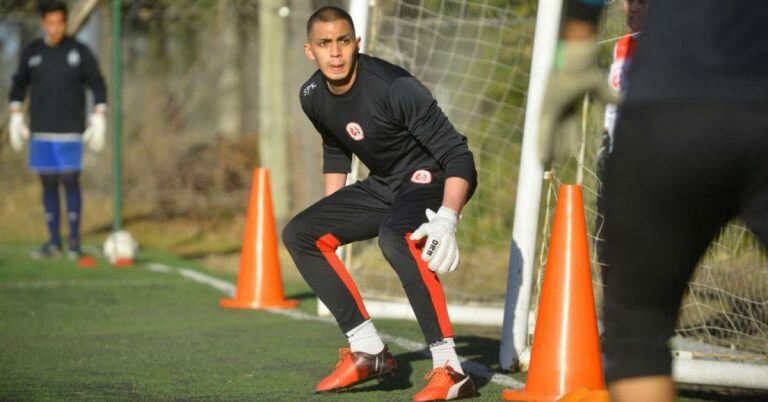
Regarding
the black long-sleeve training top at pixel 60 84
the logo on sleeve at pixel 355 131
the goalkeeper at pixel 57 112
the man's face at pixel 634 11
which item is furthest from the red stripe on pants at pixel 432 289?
the black long-sleeve training top at pixel 60 84

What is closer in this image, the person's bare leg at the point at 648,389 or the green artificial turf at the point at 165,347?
the person's bare leg at the point at 648,389

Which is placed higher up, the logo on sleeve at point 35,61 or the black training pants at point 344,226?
the logo on sleeve at point 35,61

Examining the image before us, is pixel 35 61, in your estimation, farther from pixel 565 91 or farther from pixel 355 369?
pixel 565 91

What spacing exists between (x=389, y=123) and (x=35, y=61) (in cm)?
741

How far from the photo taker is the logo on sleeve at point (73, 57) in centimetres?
1141

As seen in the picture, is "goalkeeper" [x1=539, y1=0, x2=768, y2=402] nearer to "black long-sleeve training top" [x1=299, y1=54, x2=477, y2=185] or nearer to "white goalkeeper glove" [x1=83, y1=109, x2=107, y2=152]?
"black long-sleeve training top" [x1=299, y1=54, x2=477, y2=185]

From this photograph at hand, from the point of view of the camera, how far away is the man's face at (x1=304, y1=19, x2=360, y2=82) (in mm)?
4996

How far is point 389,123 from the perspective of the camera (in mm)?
5000

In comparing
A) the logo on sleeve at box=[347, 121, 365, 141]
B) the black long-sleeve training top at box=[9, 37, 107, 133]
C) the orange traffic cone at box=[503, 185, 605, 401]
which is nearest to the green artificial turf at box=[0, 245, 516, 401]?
the orange traffic cone at box=[503, 185, 605, 401]

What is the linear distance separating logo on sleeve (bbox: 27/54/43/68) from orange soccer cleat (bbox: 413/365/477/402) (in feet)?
25.8

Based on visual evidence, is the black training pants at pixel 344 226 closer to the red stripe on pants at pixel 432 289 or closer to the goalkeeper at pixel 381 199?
the goalkeeper at pixel 381 199

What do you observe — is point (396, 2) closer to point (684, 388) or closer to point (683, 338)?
point (683, 338)

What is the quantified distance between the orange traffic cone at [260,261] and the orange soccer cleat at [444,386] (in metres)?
3.57

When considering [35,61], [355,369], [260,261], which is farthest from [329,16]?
[35,61]
